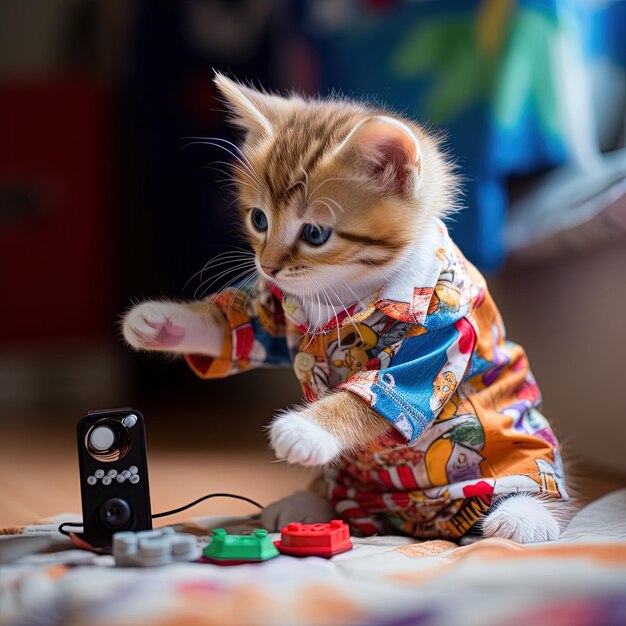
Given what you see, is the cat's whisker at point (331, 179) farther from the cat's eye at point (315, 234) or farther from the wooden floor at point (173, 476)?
the wooden floor at point (173, 476)

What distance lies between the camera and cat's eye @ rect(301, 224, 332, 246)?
0.90 m

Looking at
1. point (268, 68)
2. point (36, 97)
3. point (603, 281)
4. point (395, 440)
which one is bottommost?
point (395, 440)

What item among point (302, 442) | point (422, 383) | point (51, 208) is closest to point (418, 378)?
point (422, 383)

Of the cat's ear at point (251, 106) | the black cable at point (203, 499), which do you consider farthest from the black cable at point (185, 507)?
the cat's ear at point (251, 106)

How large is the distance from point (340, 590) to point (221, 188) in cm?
84

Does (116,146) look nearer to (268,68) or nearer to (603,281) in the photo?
(268,68)

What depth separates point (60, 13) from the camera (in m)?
2.88

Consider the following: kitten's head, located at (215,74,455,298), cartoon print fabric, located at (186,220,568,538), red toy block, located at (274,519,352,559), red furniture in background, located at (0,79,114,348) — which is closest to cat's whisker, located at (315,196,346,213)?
Answer: kitten's head, located at (215,74,455,298)

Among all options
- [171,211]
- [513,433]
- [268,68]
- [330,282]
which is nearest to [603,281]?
[513,433]

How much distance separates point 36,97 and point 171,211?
1.88ft

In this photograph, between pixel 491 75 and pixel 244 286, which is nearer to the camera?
pixel 244 286

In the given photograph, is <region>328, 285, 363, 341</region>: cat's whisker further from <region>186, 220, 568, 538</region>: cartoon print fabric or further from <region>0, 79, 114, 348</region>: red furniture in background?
<region>0, 79, 114, 348</region>: red furniture in background

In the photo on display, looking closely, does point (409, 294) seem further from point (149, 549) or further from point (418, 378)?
point (149, 549)

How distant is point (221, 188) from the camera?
1449 mm
